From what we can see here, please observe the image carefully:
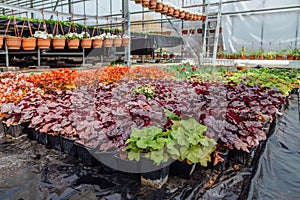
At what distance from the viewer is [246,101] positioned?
275cm

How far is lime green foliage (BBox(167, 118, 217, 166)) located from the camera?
163 centimetres

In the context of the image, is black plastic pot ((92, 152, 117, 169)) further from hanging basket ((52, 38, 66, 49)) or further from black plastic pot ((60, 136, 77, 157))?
hanging basket ((52, 38, 66, 49))

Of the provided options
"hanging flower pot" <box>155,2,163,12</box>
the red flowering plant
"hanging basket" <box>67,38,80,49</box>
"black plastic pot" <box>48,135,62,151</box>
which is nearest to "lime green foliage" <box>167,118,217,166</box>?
"black plastic pot" <box>48,135,62,151</box>

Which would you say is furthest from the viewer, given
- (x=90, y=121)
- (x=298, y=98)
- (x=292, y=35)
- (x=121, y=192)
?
(x=292, y=35)

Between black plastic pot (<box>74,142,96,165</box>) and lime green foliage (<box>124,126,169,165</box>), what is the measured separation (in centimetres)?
41

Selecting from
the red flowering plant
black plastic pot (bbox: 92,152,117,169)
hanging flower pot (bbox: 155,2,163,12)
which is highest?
Answer: hanging flower pot (bbox: 155,2,163,12)

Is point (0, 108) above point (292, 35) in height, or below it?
below

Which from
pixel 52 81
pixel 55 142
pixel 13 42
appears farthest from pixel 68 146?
pixel 13 42

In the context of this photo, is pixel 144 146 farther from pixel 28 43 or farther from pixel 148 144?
pixel 28 43

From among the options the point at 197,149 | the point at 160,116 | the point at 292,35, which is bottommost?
the point at 197,149

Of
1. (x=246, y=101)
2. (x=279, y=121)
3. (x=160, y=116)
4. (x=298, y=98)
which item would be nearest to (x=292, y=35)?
(x=298, y=98)

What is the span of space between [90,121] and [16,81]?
5.44ft

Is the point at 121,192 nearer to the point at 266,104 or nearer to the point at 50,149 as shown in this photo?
the point at 50,149

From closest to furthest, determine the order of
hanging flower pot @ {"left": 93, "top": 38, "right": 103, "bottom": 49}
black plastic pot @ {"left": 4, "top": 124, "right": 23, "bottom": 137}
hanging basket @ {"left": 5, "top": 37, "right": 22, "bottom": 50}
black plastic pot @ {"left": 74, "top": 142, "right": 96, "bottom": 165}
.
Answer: black plastic pot @ {"left": 74, "top": 142, "right": 96, "bottom": 165} → black plastic pot @ {"left": 4, "top": 124, "right": 23, "bottom": 137} → hanging basket @ {"left": 5, "top": 37, "right": 22, "bottom": 50} → hanging flower pot @ {"left": 93, "top": 38, "right": 103, "bottom": 49}
